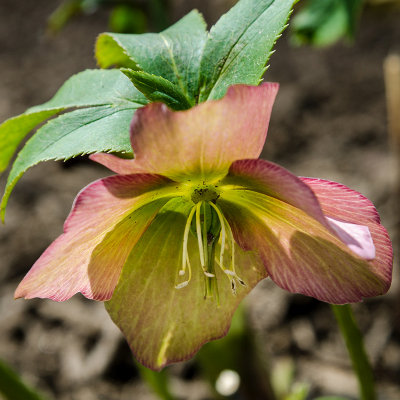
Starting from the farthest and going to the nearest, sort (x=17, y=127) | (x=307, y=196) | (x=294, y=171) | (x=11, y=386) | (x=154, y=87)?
(x=294, y=171) → (x=11, y=386) → (x=17, y=127) → (x=154, y=87) → (x=307, y=196)

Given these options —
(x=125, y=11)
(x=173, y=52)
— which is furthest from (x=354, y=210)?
(x=125, y=11)

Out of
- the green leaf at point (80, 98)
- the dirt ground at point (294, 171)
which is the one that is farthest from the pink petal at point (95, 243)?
the dirt ground at point (294, 171)

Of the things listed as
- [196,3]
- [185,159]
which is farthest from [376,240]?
[196,3]

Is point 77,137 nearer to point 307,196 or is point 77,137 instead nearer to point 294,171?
point 307,196

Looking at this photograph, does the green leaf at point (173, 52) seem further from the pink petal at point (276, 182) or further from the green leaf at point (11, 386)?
the green leaf at point (11, 386)

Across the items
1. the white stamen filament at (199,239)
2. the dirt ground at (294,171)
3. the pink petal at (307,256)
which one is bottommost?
the dirt ground at (294,171)

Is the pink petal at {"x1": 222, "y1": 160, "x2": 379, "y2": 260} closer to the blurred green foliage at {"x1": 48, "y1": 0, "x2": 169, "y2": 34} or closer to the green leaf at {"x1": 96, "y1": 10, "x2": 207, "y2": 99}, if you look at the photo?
the green leaf at {"x1": 96, "y1": 10, "x2": 207, "y2": 99}

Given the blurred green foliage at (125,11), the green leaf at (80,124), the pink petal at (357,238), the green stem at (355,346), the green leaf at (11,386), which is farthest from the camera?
the blurred green foliage at (125,11)
